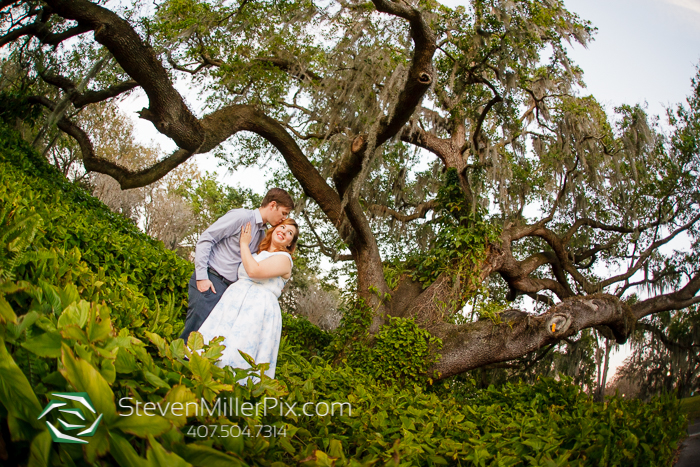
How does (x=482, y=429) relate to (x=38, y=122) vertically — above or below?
below

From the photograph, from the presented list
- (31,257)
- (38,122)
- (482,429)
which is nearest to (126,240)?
(31,257)

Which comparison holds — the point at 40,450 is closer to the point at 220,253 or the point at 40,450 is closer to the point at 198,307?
the point at 198,307

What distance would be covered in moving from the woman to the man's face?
0.25 metres

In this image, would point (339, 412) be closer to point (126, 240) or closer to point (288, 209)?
point (288, 209)

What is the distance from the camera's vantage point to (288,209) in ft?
11.0

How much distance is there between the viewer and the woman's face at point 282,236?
10.1 ft

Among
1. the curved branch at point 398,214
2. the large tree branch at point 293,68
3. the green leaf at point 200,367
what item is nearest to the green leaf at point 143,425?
the green leaf at point 200,367

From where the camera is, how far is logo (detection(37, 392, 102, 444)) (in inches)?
28.7

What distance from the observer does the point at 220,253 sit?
344 cm

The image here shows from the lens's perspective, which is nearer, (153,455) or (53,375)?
(153,455)

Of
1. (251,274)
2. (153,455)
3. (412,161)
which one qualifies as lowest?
(153,455)

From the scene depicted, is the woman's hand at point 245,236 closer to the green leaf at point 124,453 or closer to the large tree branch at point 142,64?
the green leaf at point 124,453

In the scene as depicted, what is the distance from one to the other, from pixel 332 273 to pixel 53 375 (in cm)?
1287

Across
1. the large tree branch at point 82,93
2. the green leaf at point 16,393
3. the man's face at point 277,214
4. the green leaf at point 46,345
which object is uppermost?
the large tree branch at point 82,93
